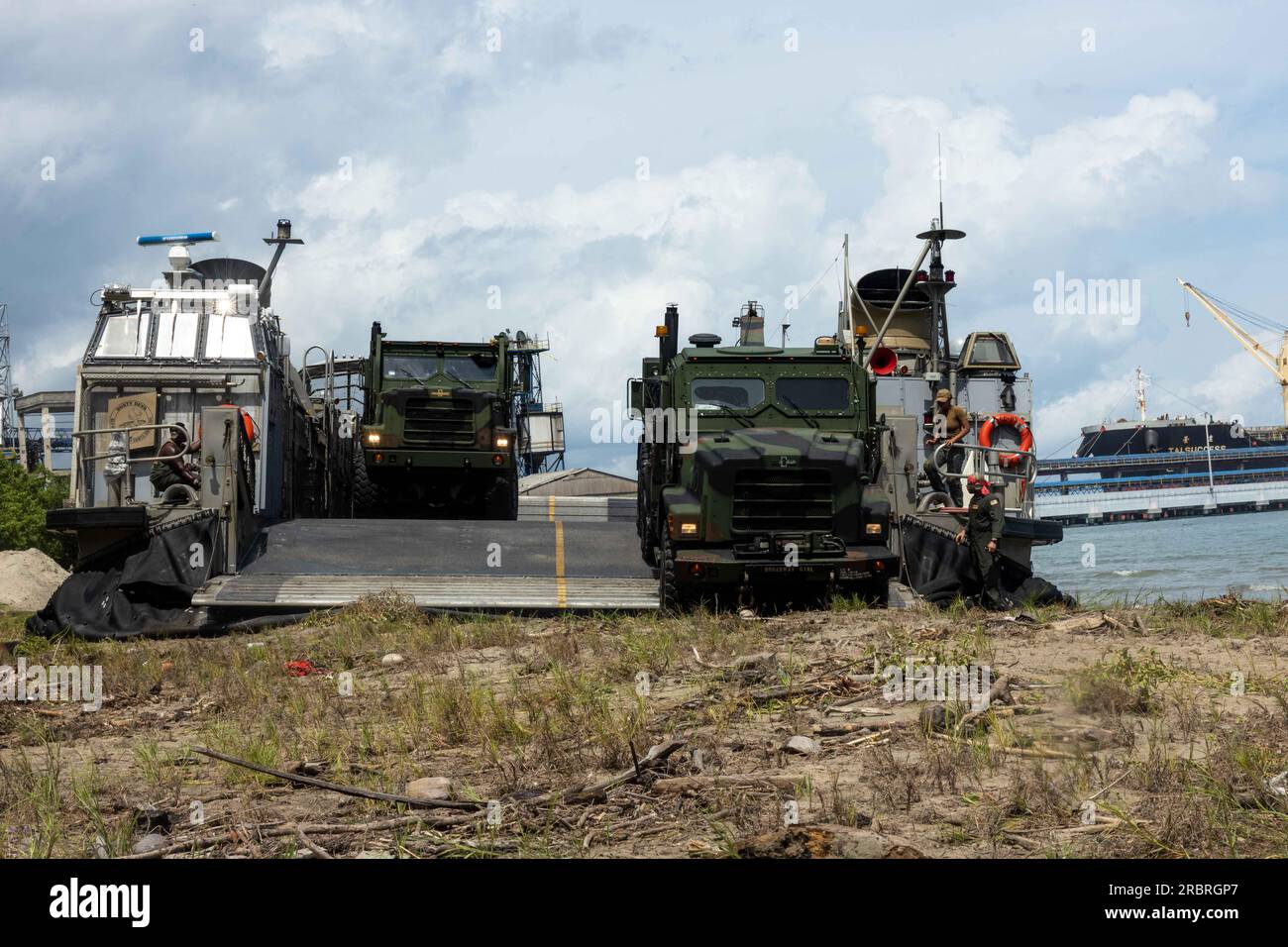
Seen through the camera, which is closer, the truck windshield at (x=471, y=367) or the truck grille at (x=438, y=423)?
the truck grille at (x=438, y=423)

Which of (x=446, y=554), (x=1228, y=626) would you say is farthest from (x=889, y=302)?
(x=1228, y=626)

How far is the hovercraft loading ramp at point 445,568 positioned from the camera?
541 inches

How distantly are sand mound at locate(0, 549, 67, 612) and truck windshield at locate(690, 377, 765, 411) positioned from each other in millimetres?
13269

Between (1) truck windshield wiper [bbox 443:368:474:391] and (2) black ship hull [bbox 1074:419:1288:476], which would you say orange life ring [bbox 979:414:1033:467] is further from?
(2) black ship hull [bbox 1074:419:1288:476]

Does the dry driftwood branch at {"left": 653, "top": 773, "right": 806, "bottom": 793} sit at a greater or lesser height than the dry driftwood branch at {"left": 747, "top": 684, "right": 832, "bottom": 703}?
lesser

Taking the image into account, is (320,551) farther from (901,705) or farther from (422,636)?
(901,705)

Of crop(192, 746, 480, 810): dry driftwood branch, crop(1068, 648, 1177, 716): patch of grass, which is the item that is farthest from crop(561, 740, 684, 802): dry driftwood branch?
crop(1068, 648, 1177, 716): patch of grass

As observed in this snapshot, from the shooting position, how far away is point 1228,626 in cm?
1093

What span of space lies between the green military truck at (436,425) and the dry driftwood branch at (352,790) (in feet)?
Answer: 50.3

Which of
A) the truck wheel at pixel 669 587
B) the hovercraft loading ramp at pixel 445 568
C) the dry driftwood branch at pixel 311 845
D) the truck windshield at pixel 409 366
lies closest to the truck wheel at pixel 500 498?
the truck windshield at pixel 409 366

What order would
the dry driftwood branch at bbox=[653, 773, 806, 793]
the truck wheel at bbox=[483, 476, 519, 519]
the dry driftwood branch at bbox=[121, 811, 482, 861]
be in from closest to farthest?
the dry driftwood branch at bbox=[121, 811, 482, 861], the dry driftwood branch at bbox=[653, 773, 806, 793], the truck wheel at bbox=[483, 476, 519, 519]

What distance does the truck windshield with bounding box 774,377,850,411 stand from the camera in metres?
14.4

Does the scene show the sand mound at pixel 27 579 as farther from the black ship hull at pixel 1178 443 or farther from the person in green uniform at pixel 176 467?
the black ship hull at pixel 1178 443
